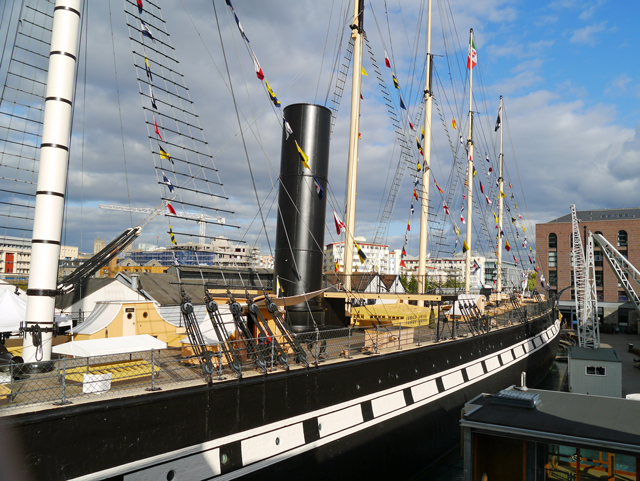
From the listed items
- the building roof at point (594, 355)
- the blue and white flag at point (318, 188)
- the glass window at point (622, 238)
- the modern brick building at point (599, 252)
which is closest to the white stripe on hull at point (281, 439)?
the blue and white flag at point (318, 188)

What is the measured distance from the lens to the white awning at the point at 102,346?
7.21m

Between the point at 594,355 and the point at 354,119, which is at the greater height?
the point at 354,119

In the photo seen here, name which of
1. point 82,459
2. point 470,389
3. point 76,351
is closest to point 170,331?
point 76,351

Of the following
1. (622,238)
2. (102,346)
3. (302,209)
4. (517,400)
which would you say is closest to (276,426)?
(102,346)

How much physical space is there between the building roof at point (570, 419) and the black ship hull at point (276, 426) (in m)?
2.39

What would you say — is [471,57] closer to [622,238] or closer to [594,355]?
[594,355]

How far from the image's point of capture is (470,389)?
1541cm

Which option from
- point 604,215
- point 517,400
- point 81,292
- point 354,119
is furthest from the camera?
point 604,215

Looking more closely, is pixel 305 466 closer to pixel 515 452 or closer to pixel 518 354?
pixel 515 452

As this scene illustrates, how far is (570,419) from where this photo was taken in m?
8.26

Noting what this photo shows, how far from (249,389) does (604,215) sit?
252 ft

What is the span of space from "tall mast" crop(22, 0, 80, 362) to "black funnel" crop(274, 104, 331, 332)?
6.40 meters

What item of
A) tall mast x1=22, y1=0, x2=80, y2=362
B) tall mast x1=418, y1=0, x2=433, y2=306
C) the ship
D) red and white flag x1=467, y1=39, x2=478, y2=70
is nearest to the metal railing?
the ship

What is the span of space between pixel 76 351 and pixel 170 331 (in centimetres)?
389
